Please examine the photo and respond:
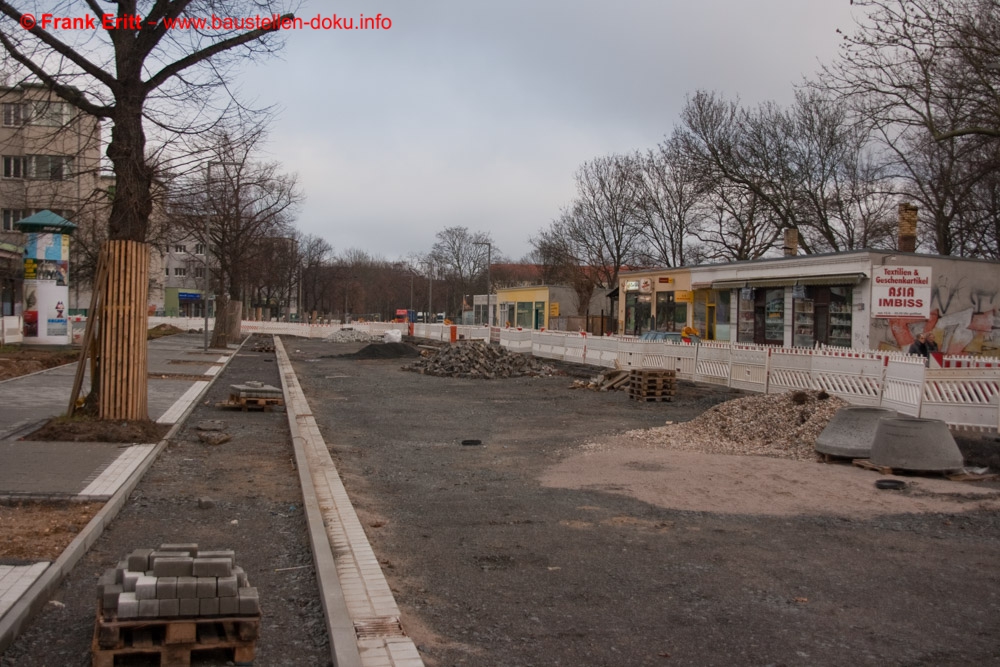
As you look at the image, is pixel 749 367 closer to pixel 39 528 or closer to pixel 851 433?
pixel 851 433

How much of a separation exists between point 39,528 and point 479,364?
71.6ft

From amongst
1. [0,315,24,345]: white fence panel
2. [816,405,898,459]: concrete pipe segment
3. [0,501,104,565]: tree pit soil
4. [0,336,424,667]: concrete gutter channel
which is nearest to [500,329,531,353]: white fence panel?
[0,315,24,345]: white fence panel

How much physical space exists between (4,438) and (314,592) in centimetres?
712

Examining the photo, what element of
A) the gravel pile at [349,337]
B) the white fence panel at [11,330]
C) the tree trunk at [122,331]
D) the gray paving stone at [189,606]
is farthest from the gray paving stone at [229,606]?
the gravel pile at [349,337]

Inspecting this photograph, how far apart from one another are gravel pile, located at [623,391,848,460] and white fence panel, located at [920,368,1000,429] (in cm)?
138

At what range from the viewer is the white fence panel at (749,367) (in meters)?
→ 19.8

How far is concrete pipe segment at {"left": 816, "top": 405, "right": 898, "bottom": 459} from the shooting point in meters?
11.2

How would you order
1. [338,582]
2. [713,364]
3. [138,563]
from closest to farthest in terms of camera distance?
[138,563] < [338,582] < [713,364]

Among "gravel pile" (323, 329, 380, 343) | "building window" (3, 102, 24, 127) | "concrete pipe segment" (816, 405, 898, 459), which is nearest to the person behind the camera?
"concrete pipe segment" (816, 405, 898, 459)

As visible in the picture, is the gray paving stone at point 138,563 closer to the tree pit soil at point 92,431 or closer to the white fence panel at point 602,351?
the tree pit soil at point 92,431

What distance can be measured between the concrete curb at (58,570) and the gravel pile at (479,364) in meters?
19.1

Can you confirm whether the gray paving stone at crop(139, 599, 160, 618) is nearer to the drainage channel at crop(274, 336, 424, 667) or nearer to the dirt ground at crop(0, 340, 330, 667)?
the dirt ground at crop(0, 340, 330, 667)

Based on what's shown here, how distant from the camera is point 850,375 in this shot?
16.1 m

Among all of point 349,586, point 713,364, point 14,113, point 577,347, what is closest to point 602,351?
point 577,347
